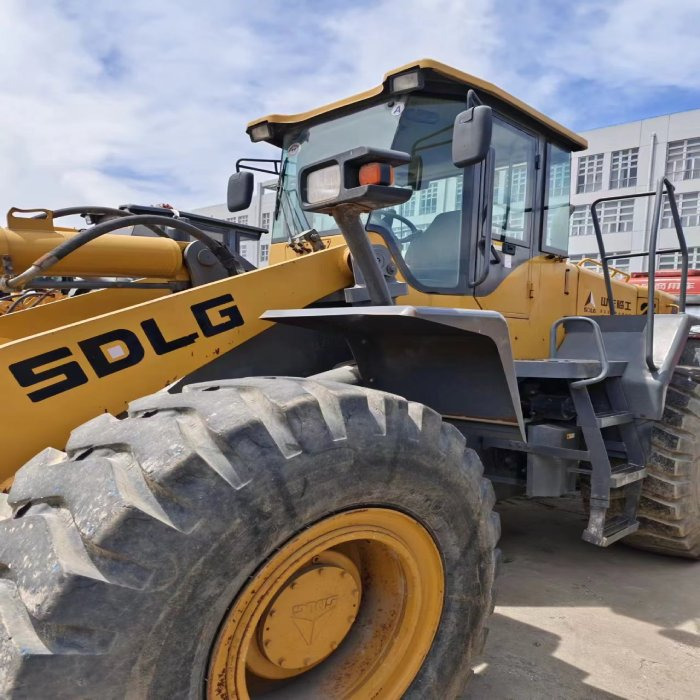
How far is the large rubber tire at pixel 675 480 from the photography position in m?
3.76

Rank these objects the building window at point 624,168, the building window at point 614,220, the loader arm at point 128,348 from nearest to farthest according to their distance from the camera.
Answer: the loader arm at point 128,348 → the building window at point 614,220 → the building window at point 624,168

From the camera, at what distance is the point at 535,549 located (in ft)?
14.1

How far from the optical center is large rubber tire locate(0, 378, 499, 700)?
138 centimetres

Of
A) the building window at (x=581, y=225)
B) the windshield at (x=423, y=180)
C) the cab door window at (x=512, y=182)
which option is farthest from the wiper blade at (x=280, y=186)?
the building window at (x=581, y=225)

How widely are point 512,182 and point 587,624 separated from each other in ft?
8.20

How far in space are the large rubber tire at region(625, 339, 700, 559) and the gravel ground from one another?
24cm

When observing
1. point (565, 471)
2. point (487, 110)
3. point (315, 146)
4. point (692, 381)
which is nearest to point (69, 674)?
point (487, 110)

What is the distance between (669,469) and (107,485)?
3389mm

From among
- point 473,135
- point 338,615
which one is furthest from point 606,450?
point 338,615

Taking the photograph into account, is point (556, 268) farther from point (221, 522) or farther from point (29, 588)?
point (29, 588)

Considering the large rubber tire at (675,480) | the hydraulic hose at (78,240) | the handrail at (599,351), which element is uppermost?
the hydraulic hose at (78,240)

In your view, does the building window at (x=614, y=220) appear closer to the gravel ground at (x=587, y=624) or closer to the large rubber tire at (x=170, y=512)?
the gravel ground at (x=587, y=624)

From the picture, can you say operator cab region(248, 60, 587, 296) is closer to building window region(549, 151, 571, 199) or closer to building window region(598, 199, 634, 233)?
building window region(549, 151, 571, 199)

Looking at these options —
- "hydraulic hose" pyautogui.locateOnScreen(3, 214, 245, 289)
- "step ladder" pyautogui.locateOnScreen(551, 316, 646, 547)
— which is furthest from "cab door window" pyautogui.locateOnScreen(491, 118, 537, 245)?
"hydraulic hose" pyautogui.locateOnScreen(3, 214, 245, 289)
